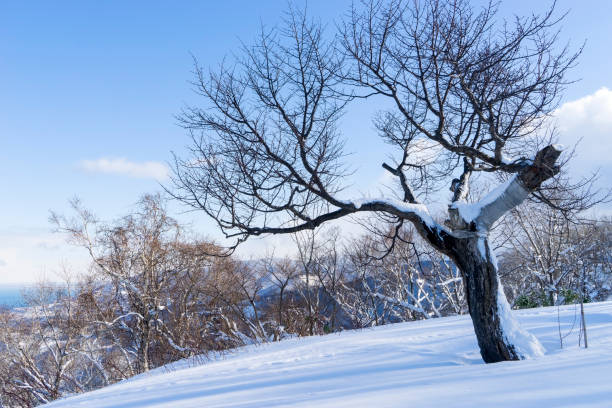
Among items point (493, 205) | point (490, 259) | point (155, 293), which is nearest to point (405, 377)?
point (490, 259)

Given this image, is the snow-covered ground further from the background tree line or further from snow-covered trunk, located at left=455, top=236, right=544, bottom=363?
the background tree line

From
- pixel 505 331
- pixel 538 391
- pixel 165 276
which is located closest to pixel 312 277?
pixel 165 276

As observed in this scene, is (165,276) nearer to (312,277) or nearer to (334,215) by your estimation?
(312,277)

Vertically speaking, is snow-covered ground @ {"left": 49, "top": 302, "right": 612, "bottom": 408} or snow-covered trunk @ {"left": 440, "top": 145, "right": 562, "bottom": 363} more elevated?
snow-covered trunk @ {"left": 440, "top": 145, "right": 562, "bottom": 363}

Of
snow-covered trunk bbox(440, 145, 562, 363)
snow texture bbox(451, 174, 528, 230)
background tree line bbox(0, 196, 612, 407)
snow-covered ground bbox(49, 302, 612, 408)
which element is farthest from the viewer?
background tree line bbox(0, 196, 612, 407)

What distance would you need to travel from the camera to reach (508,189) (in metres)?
4.32

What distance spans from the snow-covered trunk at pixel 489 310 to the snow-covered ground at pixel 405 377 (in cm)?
26

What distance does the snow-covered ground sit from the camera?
2395 mm

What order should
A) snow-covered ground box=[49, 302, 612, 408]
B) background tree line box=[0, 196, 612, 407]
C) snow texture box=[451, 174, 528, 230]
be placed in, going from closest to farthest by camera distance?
1. snow-covered ground box=[49, 302, 612, 408]
2. snow texture box=[451, 174, 528, 230]
3. background tree line box=[0, 196, 612, 407]

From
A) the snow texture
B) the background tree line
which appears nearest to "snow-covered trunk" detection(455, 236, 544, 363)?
the snow texture

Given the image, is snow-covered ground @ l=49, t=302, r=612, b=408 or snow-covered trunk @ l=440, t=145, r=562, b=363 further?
snow-covered trunk @ l=440, t=145, r=562, b=363

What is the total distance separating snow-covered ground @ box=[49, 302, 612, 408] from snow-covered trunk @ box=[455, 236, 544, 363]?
0.26m

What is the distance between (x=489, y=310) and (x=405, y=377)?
1597mm

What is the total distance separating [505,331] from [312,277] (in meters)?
14.6
